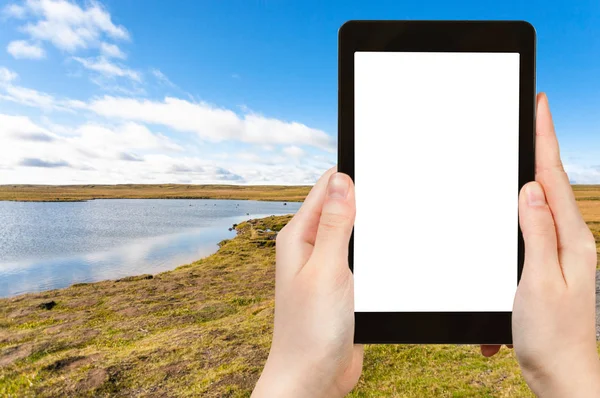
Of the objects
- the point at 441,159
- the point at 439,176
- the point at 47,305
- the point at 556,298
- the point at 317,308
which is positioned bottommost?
the point at 47,305

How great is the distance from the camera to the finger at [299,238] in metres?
3.02

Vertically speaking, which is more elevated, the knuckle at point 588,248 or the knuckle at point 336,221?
the knuckle at point 336,221

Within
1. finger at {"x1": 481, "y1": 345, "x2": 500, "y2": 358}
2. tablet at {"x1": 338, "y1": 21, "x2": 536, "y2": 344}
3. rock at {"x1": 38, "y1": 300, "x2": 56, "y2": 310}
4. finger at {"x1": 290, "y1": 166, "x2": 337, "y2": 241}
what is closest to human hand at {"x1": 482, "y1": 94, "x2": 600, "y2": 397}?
tablet at {"x1": 338, "y1": 21, "x2": 536, "y2": 344}

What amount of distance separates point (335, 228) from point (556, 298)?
1.79 meters

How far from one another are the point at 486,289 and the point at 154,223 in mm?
143926

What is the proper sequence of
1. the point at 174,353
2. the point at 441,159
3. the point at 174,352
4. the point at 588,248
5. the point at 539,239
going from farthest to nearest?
the point at 174,352 < the point at 174,353 < the point at 441,159 < the point at 539,239 < the point at 588,248

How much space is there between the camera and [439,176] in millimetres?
3123

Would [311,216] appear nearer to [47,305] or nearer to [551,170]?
[551,170]

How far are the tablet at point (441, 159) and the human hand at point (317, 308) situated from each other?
224 mm

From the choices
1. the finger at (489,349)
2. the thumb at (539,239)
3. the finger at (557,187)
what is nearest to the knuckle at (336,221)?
the thumb at (539,239)

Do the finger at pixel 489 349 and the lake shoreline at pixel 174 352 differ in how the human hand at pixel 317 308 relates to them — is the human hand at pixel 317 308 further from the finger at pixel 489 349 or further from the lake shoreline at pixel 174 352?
the lake shoreline at pixel 174 352

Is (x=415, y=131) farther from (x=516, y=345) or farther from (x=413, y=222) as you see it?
(x=516, y=345)

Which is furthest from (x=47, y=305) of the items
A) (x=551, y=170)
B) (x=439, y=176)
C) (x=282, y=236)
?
(x=551, y=170)

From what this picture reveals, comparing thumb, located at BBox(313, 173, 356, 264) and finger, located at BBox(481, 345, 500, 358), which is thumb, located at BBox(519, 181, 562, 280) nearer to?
finger, located at BBox(481, 345, 500, 358)
